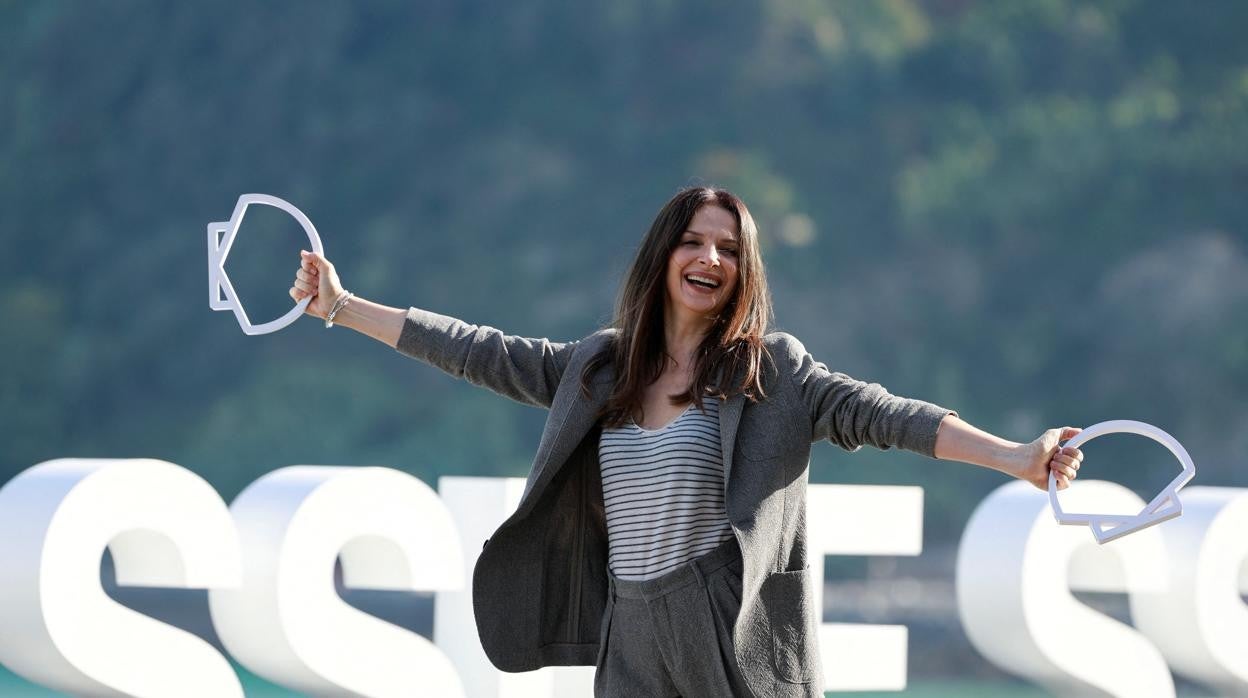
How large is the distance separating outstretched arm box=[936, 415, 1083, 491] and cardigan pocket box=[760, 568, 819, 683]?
0.26 m

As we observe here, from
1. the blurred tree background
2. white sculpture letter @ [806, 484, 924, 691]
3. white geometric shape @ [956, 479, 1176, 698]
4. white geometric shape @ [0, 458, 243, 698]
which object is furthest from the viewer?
the blurred tree background

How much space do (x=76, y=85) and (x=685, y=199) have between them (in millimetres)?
17423

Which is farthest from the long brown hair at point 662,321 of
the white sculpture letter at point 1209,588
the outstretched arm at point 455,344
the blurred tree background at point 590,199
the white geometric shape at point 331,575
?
the blurred tree background at point 590,199

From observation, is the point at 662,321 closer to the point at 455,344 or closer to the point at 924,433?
the point at 455,344

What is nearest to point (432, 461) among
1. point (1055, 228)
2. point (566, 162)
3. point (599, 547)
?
point (566, 162)

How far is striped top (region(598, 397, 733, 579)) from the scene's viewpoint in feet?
7.27

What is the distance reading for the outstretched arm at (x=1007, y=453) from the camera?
7.13ft

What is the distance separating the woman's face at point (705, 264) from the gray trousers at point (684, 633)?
32cm

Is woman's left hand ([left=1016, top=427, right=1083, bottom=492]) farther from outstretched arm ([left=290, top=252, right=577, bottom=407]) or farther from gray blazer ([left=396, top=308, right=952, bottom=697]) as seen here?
outstretched arm ([left=290, top=252, right=577, bottom=407])

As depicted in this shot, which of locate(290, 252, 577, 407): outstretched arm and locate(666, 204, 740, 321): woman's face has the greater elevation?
locate(666, 204, 740, 321): woman's face

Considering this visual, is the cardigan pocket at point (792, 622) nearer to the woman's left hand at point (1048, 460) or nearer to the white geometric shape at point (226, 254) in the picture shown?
the woman's left hand at point (1048, 460)

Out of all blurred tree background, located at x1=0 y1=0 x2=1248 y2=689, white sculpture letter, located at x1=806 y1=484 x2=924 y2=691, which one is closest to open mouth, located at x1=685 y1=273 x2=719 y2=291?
white sculpture letter, located at x1=806 y1=484 x2=924 y2=691

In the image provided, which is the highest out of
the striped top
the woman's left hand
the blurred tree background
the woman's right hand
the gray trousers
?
the blurred tree background

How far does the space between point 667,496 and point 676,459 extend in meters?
0.05
